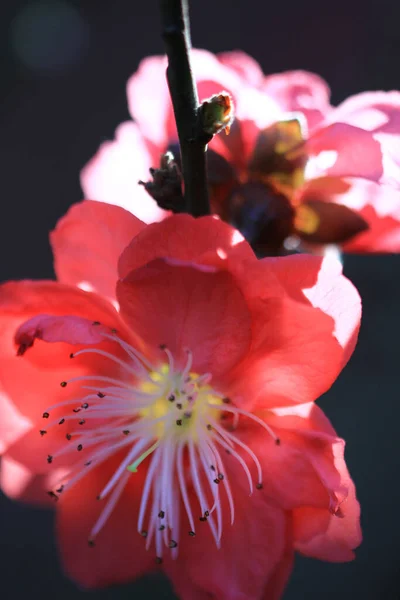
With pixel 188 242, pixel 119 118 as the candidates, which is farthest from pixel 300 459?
pixel 119 118

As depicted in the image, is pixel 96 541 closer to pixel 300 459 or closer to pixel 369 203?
pixel 300 459

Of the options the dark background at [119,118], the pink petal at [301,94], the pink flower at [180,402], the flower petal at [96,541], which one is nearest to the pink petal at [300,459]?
the pink flower at [180,402]

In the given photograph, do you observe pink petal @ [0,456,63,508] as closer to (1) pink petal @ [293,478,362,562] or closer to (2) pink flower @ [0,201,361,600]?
(2) pink flower @ [0,201,361,600]

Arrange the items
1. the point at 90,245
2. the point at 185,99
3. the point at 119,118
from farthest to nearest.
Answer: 1. the point at 119,118
2. the point at 90,245
3. the point at 185,99

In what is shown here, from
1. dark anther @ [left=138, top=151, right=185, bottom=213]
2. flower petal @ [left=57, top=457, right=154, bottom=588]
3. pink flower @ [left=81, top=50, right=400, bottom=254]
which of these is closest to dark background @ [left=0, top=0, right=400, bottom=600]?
→ flower petal @ [left=57, top=457, right=154, bottom=588]

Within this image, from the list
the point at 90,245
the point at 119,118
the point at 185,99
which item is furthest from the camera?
the point at 119,118
